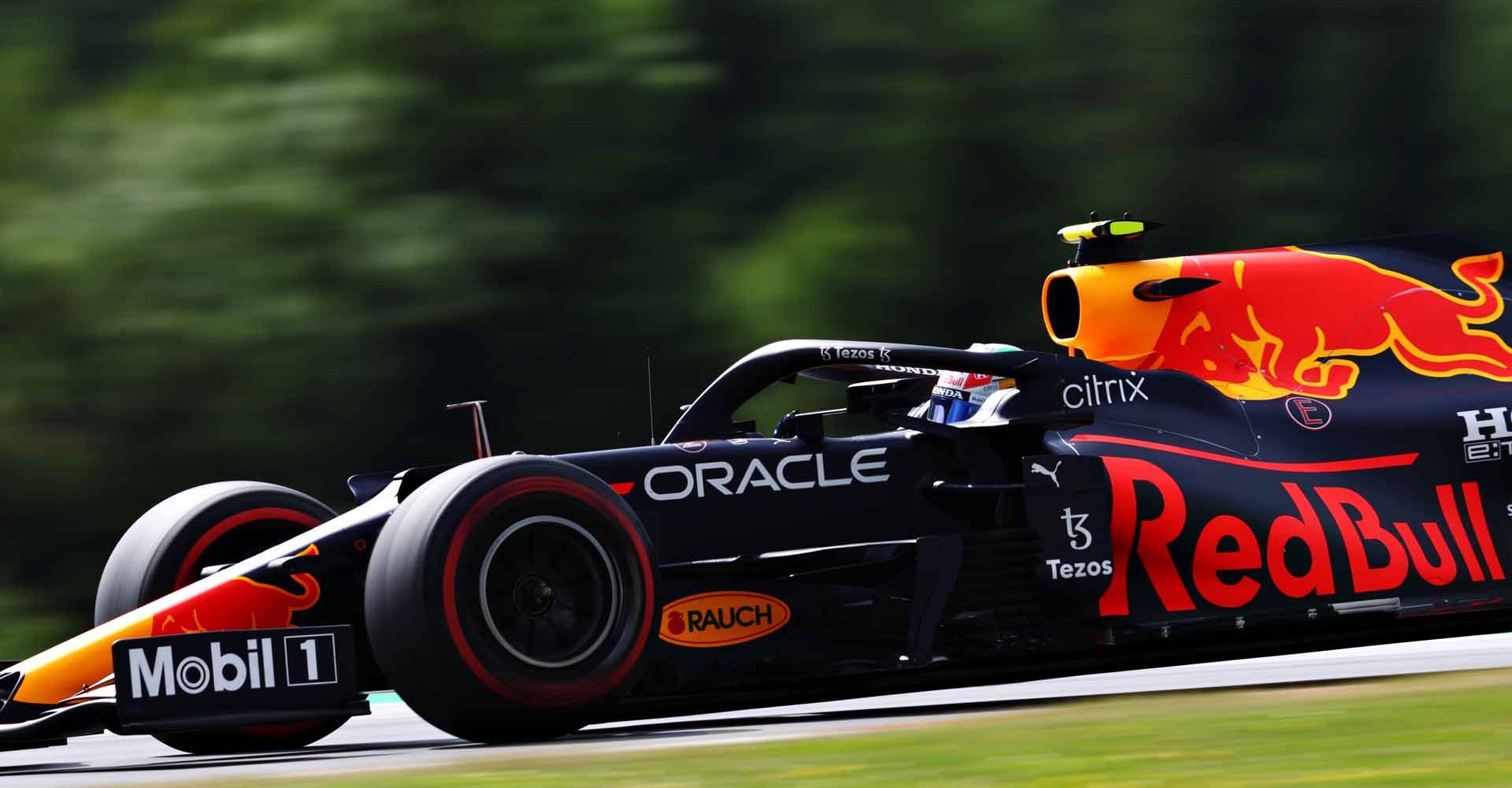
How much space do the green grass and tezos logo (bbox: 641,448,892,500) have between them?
39.6 inches

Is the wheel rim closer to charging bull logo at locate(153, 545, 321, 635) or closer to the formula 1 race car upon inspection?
the formula 1 race car

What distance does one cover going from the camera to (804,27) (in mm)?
12086

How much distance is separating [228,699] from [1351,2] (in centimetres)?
906

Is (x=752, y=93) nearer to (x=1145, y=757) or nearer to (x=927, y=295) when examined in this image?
(x=927, y=295)

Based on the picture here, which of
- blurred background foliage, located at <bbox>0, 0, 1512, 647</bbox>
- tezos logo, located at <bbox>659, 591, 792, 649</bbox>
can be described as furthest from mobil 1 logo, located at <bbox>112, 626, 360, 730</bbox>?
blurred background foliage, located at <bbox>0, 0, 1512, 647</bbox>

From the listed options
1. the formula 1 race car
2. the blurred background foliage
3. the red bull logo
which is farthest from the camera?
the blurred background foliage

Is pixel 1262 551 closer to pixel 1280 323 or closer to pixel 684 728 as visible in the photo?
pixel 1280 323

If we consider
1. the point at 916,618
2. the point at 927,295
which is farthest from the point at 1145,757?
the point at 927,295

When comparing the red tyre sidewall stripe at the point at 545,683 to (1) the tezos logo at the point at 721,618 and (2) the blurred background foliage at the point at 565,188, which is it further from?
(2) the blurred background foliage at the point at 565,188

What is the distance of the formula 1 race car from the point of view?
17.8ft

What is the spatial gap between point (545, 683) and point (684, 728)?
88cm

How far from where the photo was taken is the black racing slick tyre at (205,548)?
6371mm

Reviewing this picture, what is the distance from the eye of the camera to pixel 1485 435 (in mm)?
7043

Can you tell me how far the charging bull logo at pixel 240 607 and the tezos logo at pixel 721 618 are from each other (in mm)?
1055
